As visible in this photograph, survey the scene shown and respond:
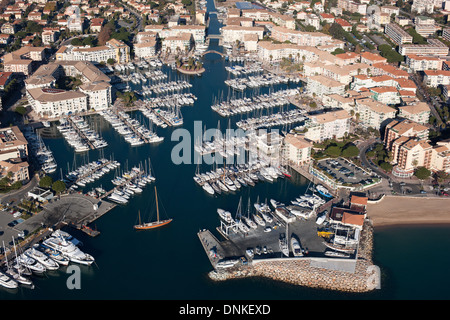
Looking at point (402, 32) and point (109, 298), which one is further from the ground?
point (402, 32)

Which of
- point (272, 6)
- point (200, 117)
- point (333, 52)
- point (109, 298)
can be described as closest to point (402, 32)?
point (333, 52)

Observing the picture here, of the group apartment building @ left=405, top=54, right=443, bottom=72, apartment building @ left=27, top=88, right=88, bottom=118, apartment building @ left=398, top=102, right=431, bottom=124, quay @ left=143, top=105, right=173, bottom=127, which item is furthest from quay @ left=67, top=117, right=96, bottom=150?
apartment building @ left=405, top=54, right=443, bottom=72

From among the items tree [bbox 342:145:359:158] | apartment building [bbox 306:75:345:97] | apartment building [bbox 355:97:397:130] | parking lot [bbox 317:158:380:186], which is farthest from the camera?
apartment building [bbox 306:75:345:97]

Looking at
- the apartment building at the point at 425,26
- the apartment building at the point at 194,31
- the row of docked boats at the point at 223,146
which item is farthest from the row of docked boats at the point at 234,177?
the apartment building at the point at 425,26

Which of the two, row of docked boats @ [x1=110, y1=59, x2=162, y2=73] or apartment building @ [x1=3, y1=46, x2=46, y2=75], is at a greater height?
apartment building @ [x1=3, y1=46, x2=46, y2=75]

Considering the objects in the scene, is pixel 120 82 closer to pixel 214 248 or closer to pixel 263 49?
pixel 263 49

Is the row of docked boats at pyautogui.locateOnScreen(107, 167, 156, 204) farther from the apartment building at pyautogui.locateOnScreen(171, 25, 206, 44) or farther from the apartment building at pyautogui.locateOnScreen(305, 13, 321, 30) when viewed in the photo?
the apartment building at pyautogui.locateOnScreen(305, 13, 321, 30)

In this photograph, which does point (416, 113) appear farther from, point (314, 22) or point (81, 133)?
point (314, 22)

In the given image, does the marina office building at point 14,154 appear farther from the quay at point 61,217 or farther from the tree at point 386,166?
the tree at point 386,166
